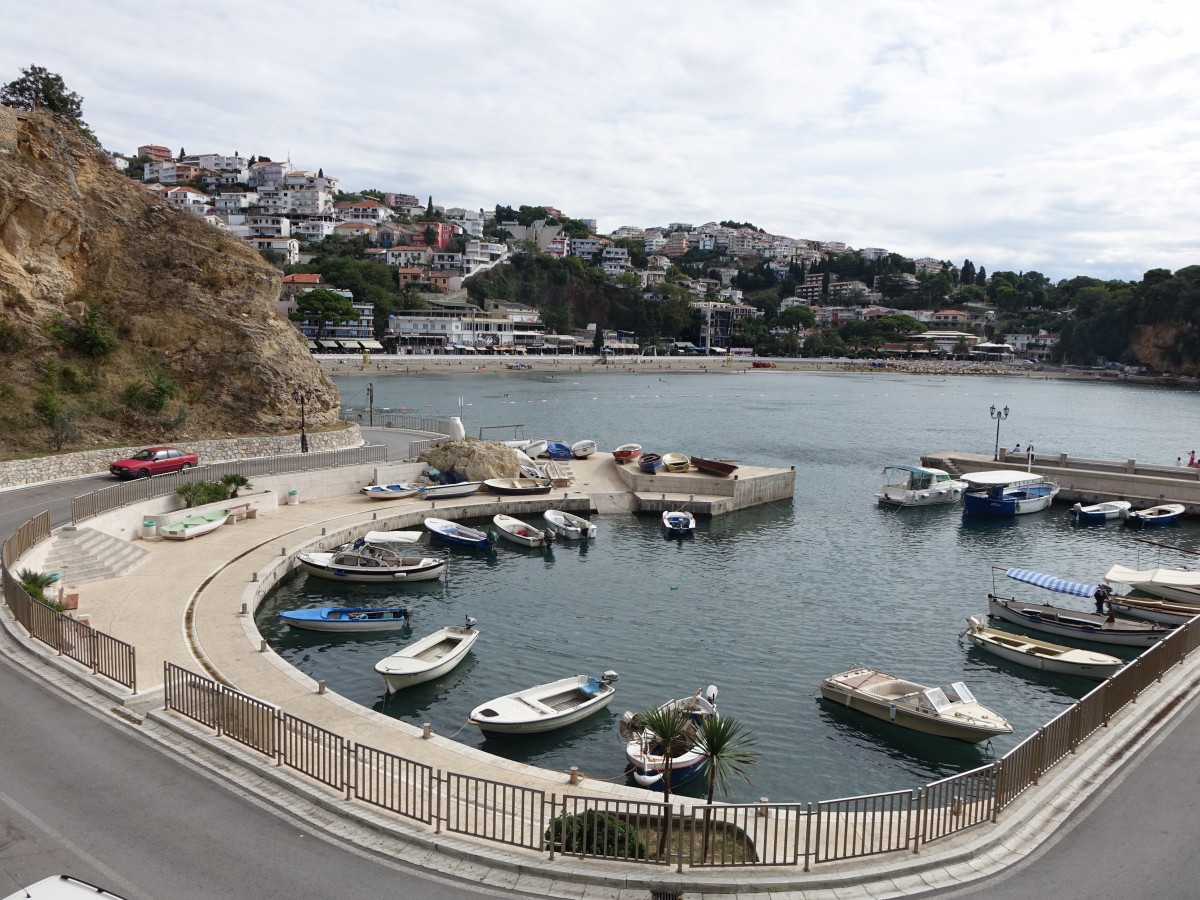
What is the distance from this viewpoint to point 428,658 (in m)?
19.9

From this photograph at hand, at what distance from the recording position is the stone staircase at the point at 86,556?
68.9 ft

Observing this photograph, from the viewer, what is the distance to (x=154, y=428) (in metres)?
34.3

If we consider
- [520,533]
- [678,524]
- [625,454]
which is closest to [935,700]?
[678,524]

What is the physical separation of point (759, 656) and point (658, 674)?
3.20 m

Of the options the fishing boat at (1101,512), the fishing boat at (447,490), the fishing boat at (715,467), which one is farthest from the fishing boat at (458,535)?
the fishing boat at (1101,512)

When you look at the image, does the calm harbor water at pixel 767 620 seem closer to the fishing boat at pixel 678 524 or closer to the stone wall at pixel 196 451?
the fishing boat at pixel 678 524

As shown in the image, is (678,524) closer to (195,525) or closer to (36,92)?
(195,525)

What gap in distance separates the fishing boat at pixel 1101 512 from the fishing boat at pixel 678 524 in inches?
794

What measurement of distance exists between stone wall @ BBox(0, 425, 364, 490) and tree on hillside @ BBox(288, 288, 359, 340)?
9018 cm

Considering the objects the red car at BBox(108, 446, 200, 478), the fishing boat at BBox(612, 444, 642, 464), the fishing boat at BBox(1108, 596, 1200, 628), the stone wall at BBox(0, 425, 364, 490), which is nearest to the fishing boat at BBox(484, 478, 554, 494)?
the fishing boat at BBox(612, 444, 642, 464)

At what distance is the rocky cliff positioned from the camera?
32.6 meters

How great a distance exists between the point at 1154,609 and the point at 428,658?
22.1m

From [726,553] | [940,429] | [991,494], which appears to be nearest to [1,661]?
[726,553]

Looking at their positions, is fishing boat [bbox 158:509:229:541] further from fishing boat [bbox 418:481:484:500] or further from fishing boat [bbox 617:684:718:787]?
fishing boat [bbox 617:684:718:787]
